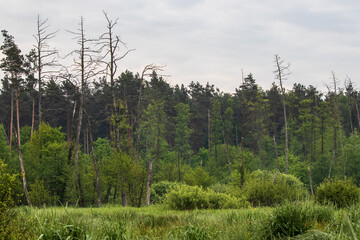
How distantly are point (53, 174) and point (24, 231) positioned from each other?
21.9 m

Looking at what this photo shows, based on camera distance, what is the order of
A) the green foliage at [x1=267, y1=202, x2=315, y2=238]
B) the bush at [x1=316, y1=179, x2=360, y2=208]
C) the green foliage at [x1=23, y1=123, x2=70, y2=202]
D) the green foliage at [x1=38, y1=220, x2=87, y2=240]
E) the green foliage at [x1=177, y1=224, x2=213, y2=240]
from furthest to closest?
1. the green foliage at [x1=23, y1=123, x2=70, y2=202]
2. the bush at [x1=316, y1=179, x2=360, y2=208]
3. the green foliage at [x1=267, y1=202, x2=315, y2=238]
4. the green foliage at [x1=177, y1=224, x2=213, y2=240]
5. the green foliage at [x1=38, y1=220, x2=87, y2=240]

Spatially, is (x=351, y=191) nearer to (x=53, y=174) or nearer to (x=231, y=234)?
(x=231, y=234)

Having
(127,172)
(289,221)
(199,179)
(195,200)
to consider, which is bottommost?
(199,179)

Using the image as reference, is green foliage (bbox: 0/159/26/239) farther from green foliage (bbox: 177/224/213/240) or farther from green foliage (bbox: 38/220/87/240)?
green foliage (bbox: 177/224/213/240)

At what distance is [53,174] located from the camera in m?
27.8

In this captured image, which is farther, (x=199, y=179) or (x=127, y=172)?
(x=199, y=179)

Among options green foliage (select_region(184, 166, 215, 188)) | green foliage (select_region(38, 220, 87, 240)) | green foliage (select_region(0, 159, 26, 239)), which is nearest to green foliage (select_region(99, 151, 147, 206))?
green foliage (select_region(184, 166, 215, 188))

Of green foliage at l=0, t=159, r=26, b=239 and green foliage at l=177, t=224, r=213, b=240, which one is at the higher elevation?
green foliage at l=0, t=159, r=26, b=239

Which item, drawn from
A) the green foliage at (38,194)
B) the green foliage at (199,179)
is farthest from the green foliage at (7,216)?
the green foliage at (199,179)

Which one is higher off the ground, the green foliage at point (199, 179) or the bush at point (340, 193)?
the bush at point (340, 193)

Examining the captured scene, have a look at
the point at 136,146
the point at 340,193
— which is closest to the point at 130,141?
the point at 136,146

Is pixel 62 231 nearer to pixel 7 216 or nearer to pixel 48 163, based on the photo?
pixel 7 216

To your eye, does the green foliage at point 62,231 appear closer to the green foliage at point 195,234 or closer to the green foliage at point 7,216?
the green foliage at point 7,216

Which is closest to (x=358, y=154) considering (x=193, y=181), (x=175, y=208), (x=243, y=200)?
(x=193, y=181)
